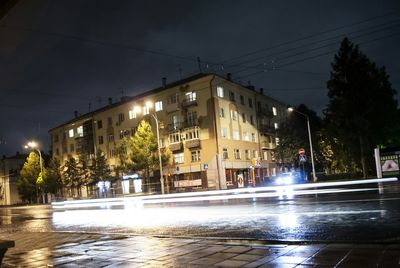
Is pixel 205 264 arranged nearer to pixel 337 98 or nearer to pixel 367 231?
pixel 367 231

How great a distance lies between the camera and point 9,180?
9369cm

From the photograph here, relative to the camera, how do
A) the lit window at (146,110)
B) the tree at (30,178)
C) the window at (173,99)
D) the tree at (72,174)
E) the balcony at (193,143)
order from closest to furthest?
the balcony at (193,143), the window at (173,99), the lit window at (146,110), the tree at (72,174), the tree at (30,178)

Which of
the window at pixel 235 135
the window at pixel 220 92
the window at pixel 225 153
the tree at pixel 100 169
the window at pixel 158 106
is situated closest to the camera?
the window at pixel 225 153

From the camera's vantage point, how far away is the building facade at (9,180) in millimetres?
93250

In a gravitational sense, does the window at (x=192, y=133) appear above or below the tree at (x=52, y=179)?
above

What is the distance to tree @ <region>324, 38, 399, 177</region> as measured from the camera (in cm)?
4797

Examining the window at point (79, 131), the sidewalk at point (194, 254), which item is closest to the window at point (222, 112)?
the window at point (79, 131)

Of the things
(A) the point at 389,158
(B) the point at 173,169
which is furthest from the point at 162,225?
(B) the point at 173,169

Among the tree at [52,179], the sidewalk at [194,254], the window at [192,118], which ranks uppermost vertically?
the window at [192,118]

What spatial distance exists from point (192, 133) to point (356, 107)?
781 inches

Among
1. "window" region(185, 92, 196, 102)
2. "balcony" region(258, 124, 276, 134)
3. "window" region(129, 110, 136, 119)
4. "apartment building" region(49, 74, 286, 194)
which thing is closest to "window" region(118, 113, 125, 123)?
"apartment building" region(49, 74, 286, 194)

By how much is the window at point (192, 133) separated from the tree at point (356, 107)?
1583 centimetres

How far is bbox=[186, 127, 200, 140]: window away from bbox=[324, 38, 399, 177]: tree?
1583 cm

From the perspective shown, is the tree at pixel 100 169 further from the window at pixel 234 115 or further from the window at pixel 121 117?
the window at pixel 234 115
